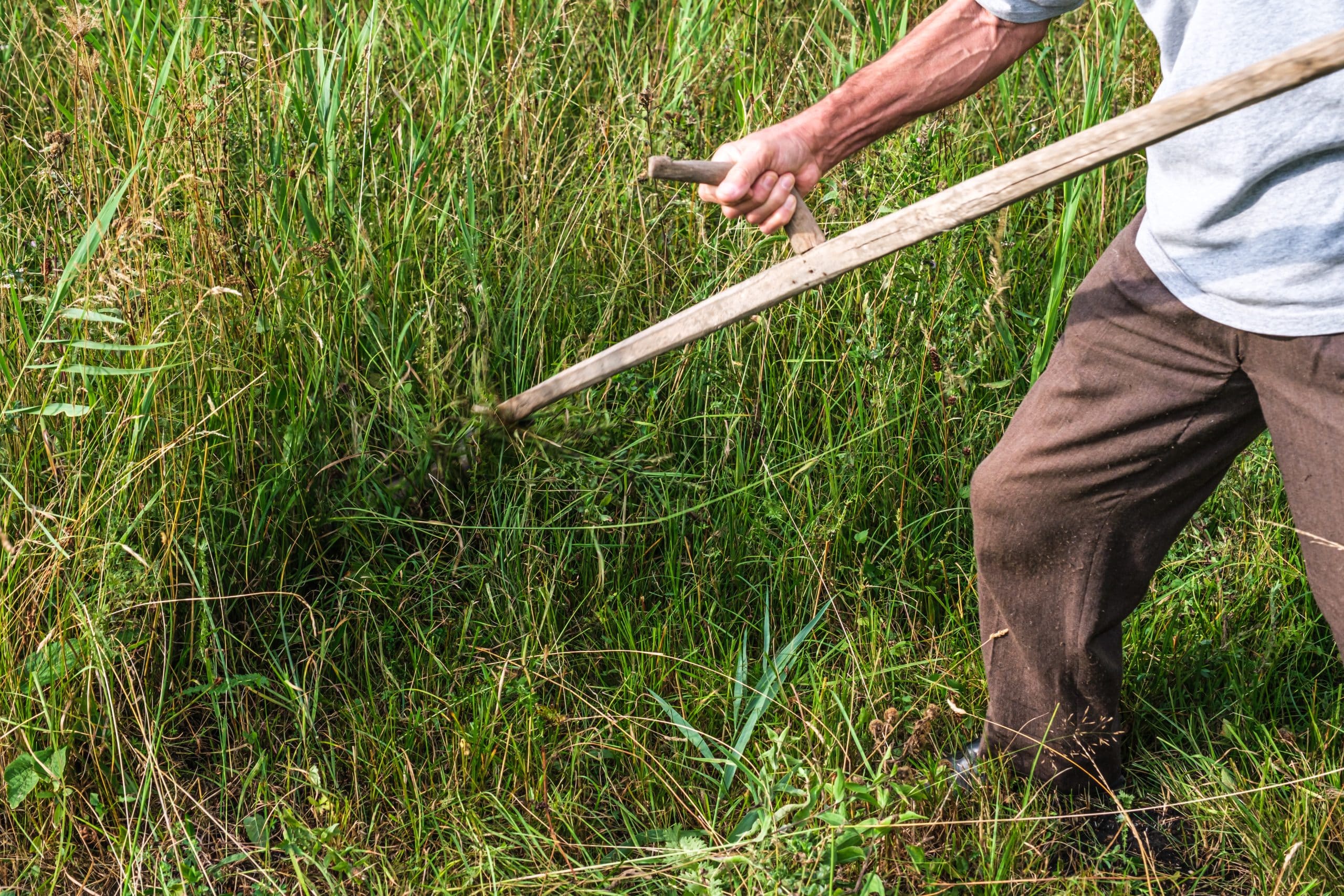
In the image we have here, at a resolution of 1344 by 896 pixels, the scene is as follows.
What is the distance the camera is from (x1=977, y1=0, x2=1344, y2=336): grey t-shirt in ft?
4.26

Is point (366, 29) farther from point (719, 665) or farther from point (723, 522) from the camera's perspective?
point (719, 665)

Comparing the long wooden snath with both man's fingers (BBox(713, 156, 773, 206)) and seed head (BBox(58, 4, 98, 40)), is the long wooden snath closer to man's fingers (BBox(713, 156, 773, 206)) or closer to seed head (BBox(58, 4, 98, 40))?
man's fingers (BBox(713, 156, 773, 206))

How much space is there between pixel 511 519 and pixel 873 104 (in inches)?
39.7

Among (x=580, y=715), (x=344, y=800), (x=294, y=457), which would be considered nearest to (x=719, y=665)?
(x=580, y=715)

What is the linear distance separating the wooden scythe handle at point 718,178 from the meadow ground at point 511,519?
0.60 m

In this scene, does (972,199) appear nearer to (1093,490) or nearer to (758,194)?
(758,194)

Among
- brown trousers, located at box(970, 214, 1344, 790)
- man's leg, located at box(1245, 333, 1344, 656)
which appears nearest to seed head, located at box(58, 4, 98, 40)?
brown trousers, located at box(970, 214, 1344, 790)

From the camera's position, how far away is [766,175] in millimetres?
1653

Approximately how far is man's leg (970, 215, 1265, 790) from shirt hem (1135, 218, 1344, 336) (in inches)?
0.8

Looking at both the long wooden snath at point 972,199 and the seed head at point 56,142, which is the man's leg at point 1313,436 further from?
the seed head at point 56,142

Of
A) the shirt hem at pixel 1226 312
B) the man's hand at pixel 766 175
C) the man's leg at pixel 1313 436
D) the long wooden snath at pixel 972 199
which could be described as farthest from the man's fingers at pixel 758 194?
the man's leg at pixel 1313 436

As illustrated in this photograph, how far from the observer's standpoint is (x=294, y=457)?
2.05 meters

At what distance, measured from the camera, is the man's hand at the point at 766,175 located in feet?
5.30

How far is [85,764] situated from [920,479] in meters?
1.64
